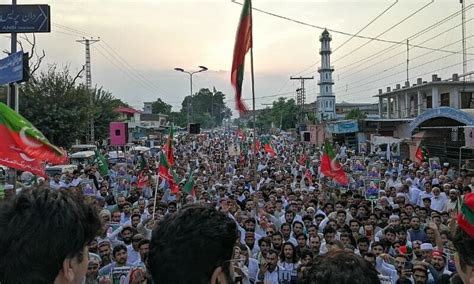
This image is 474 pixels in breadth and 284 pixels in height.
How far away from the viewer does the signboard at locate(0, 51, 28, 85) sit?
10492 millimetres

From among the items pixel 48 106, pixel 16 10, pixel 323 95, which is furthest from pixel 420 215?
pixel 323 95

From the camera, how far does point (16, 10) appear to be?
1331cm

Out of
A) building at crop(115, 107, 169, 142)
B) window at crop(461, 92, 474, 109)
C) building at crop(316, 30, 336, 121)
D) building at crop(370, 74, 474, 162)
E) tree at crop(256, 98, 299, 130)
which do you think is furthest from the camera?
building at crop(316, 30, 336, 121)

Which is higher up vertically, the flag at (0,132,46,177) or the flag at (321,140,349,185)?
the flag at (0,132,46,177)

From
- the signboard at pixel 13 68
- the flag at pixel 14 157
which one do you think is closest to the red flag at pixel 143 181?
the signboard at pixel 13 68

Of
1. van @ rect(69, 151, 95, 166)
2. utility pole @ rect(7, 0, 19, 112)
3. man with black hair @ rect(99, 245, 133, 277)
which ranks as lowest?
man with black hair @ rect(99, 245, 133, 277)

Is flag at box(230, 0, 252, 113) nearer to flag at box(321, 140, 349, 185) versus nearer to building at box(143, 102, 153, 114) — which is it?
flag at box(321, 140, 349, 185)

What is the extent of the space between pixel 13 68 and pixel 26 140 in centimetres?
407

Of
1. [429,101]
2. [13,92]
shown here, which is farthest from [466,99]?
[13,92]

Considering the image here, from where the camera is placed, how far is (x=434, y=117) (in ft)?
81.8

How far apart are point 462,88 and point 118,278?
3913cm

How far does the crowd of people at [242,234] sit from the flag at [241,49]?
1.22 m

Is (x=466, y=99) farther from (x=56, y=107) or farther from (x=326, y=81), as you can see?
(x=326, y=81)

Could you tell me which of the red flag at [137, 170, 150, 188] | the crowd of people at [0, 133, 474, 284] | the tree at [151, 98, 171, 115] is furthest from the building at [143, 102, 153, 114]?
the red flag at [137, 170, 150, 188]
